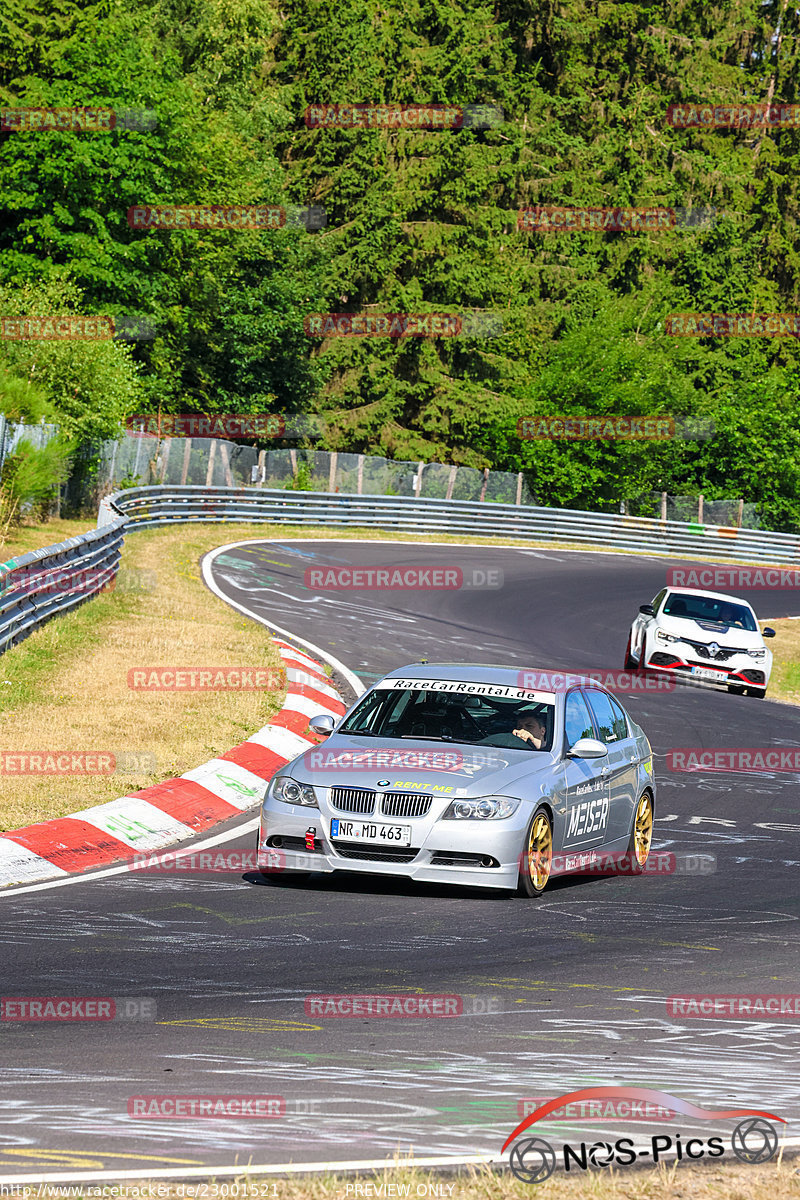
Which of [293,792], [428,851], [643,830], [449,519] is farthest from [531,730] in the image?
[449,519]

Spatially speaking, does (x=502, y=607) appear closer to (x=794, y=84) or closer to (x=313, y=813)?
(x=313, y=813)

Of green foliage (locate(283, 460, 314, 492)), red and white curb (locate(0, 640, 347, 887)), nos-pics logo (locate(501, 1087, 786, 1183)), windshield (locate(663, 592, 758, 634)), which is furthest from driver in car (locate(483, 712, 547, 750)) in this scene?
green foliage (locate(283, 460, 314, 492))

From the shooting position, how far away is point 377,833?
945 cm

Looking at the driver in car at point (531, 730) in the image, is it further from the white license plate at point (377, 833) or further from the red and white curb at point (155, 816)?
the red and white curb at point (155, 816)

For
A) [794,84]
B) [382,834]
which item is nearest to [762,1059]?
[382,834]

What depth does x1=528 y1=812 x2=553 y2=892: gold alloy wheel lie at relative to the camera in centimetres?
974

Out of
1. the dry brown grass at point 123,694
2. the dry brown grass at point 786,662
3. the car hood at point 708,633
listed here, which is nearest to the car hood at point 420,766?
the dry brown grass at point 123,694

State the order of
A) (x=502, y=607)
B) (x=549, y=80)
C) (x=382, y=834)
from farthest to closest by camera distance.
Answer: (x=549, y=80) → (x=502, y=607) → (x=382, y=834)

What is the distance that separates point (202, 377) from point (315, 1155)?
57958mm

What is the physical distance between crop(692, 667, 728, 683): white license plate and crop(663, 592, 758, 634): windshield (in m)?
0.84

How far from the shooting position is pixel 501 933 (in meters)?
8.82

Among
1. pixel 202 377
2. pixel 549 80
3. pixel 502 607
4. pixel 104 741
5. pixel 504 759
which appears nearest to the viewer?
pixel 504 759

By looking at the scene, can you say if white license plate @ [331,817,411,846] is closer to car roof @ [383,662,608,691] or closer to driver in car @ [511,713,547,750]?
driver in car @ [511,713,547,750]

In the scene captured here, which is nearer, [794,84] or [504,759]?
[504,759]
